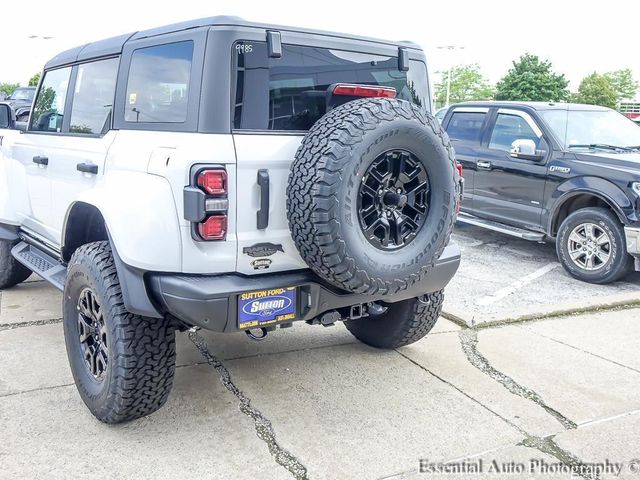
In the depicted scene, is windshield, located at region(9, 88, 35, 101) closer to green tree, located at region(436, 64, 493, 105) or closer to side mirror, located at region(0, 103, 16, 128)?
side mirror, located at region(0, 103, 16, 128)

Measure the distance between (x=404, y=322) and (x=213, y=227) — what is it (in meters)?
1.74

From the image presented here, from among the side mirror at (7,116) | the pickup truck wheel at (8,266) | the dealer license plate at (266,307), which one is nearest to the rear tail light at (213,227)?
the dealer license plate at (266,307)

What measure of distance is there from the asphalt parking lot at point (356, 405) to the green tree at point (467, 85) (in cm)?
5905

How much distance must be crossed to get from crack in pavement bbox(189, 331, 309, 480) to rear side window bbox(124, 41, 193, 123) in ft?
5.29

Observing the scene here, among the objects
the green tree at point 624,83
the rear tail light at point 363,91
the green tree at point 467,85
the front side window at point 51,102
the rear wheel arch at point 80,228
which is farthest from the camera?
the green tree at point 467,85

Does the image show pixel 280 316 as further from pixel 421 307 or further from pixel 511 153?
pixel 511 153

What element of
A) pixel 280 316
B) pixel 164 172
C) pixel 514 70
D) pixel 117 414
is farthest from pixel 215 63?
pixel 514 70

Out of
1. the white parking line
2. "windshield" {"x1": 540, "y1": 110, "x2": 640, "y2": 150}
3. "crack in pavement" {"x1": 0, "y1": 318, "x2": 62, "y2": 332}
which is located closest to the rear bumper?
"crack in pavement" {"x1": 0, "y1": 318, "x2": 62, "y2": 332}

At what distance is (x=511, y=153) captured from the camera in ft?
23.1

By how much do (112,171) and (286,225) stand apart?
1.02 m

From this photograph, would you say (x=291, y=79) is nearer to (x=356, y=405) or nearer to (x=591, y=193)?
(x=356, y=405)

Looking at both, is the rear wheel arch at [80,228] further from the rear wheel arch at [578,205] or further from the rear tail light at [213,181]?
the rear wheel arch at [578,205]

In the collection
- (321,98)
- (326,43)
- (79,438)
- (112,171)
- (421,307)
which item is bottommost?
(79,438)

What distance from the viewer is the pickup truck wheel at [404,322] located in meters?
4.04
